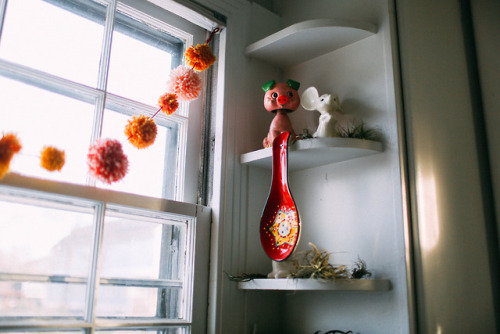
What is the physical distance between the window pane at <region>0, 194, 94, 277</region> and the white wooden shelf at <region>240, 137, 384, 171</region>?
0.54m

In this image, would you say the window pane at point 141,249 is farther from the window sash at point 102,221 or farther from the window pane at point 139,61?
the window pane at point 139,61

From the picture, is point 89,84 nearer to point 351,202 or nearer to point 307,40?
point 307,40

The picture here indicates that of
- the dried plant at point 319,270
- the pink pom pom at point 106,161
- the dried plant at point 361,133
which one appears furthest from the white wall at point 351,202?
the pink pom pom at point 106,161

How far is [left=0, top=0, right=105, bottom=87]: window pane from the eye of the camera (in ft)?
3.97

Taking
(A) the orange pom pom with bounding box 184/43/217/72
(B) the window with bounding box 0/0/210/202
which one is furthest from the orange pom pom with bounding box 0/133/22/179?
(A) the orange pom pom with bounding box 184/43/217/72

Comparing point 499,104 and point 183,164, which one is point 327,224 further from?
point 499,104

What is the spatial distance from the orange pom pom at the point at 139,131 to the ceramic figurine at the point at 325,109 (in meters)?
0.50

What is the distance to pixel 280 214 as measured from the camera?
1358 mm

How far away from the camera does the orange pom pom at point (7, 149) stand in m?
1.00

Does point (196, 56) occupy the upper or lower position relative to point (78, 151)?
upper

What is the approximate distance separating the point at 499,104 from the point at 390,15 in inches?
19.9

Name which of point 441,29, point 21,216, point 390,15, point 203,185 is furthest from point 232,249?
point 441,29

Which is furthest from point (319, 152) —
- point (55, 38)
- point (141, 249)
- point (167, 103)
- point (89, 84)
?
point (55, 38)

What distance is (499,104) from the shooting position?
1.60m
